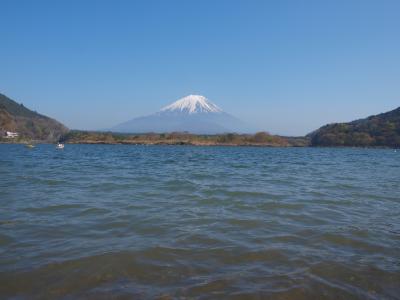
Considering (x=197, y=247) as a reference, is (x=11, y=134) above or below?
above

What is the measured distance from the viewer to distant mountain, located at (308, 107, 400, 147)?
127 metres

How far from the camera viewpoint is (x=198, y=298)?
4758mm

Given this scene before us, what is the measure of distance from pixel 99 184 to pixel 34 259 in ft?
34.9

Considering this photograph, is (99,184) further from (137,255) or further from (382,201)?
(382,201)

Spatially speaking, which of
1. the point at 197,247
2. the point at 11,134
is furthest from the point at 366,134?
the point at 11,134

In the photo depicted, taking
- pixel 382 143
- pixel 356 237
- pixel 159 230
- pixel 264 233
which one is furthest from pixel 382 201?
pixel 382 143

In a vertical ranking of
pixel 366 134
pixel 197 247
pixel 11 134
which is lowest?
pixel 197 247

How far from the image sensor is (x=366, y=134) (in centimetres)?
13450

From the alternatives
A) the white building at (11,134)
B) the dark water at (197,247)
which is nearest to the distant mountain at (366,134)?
the dark water at (197,247)

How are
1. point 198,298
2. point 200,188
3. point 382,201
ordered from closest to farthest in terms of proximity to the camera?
point 198,298
point 382,201
point 200,188

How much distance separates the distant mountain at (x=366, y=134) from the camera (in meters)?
127

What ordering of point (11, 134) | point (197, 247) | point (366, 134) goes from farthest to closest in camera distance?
point (11, 134) < point (366, 134) < point (197, 247)

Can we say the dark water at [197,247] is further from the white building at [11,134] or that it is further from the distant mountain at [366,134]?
the white building at [11,134]

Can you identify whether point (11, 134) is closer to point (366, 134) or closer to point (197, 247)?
point (366, 134)
